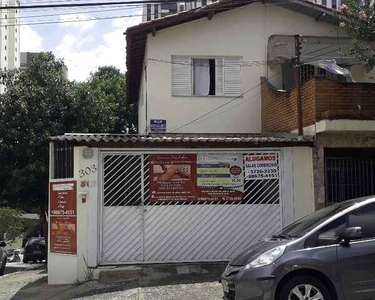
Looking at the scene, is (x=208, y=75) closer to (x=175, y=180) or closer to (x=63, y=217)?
(x=175, y=180)

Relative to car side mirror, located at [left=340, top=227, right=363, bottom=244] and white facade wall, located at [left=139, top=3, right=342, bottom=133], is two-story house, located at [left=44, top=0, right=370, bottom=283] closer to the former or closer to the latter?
white facade wall, located at [left=139, top=3, right=342, bottom=133]

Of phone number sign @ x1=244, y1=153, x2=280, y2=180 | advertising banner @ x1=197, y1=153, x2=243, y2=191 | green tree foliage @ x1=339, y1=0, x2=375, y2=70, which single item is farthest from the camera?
phone number sign @ x1=244, y1=153, x2=280, y2=180

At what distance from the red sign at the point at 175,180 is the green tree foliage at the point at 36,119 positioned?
8.17 meters

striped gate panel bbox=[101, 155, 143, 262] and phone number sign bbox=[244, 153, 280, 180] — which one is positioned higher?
phone number sign bbox=[244, 153, 280, 180]

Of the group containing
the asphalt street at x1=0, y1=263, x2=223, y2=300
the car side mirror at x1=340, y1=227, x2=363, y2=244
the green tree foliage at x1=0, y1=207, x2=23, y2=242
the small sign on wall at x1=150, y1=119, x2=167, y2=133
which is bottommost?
the green tree foliage at x1=0, y1=207, x2=23, y2=242

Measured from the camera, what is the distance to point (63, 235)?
10.6 m

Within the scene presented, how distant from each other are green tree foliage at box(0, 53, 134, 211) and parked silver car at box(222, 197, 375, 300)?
12.6 meters

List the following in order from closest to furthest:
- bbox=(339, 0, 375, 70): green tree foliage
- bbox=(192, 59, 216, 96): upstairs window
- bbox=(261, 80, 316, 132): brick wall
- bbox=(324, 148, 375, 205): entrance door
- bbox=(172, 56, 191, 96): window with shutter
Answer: bbox=(339, 0, 375, 70): green tree foliage, bbox=(261, 80, 316, 132): brick wall, bbox=(324, 148, 375, 205): entrance door, bbox=(172, 56, 191, 96): window with shutter, bbox=(192, 59, 216, 96): upstairs window

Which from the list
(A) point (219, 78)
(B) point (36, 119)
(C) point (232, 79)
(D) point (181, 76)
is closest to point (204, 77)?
(A) point (219, 78)

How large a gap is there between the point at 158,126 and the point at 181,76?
58.5 inches

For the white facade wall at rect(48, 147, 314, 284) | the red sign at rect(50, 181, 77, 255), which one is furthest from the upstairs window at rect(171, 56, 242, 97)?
the red sign at rect(50, 181, 77, 255)

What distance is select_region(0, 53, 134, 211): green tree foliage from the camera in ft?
59.5

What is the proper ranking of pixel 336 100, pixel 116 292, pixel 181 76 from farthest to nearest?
1. pixel 181 76
2. pixel 336 100
3. pixel 116 292

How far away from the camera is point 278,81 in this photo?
14.7 m
